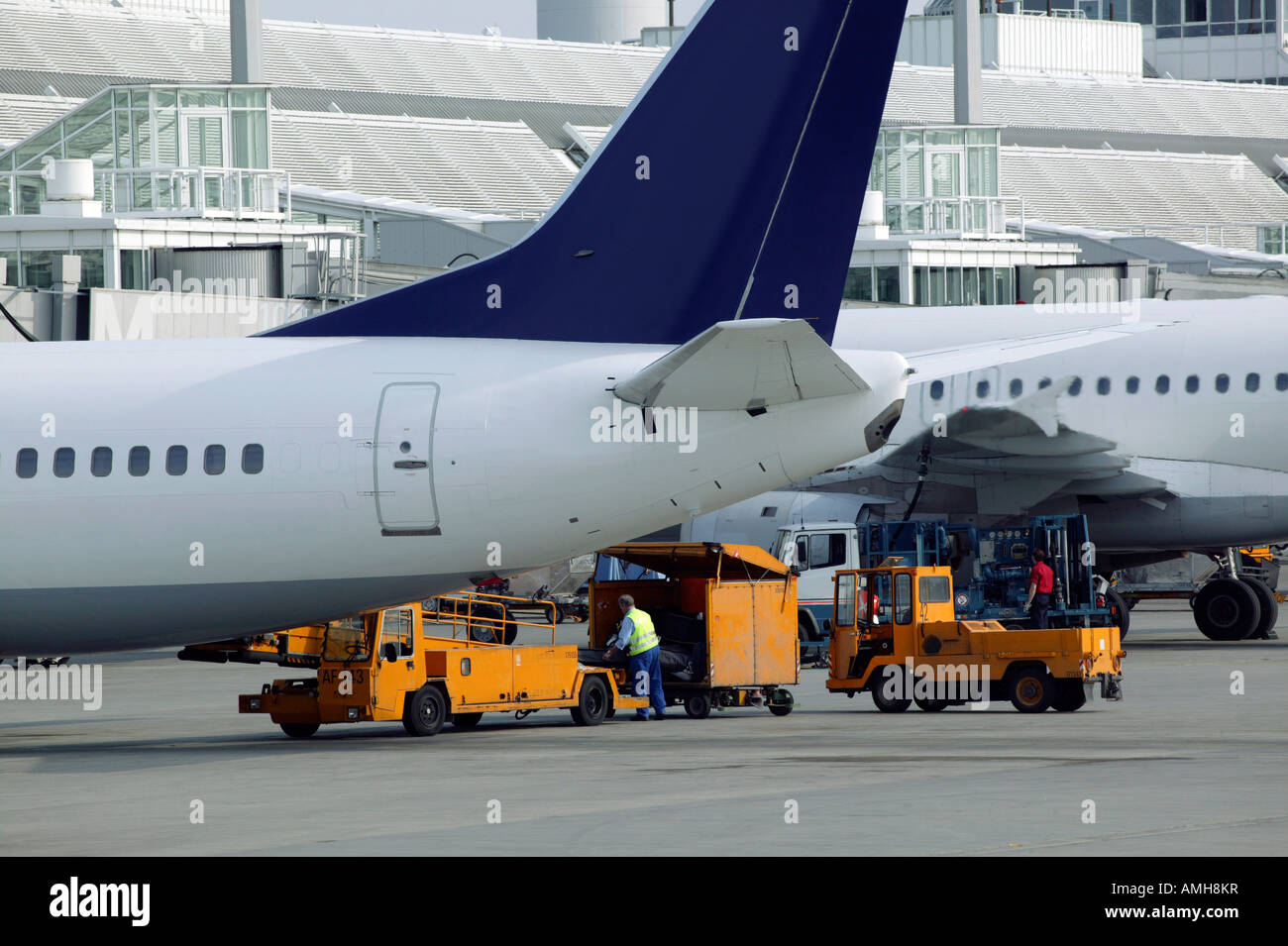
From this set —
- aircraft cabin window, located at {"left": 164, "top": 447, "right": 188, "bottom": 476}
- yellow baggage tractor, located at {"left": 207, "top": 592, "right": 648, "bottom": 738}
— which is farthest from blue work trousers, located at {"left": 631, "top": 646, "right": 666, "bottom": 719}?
aircraft cabin window, located at {"left": 164, "top": 447, "right": 188, "bottom": 476}

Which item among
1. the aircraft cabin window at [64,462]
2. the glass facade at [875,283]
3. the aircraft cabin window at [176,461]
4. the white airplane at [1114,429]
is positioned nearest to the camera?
the aircraft cabin window at [176,461]

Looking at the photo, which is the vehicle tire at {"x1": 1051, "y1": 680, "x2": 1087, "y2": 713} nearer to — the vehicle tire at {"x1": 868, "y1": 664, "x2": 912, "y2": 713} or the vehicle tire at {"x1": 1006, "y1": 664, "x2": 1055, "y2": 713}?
the vehicle tire at {"x1": 1006, "y1": 664, "x2": 1055, "y2": 713}

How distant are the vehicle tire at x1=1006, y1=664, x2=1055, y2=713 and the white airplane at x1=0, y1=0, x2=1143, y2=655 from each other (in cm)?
524

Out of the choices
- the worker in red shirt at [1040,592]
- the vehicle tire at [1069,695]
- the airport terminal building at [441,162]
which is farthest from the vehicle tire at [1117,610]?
the airport terminal building at [441,162]

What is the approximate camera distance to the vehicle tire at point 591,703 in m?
20.9

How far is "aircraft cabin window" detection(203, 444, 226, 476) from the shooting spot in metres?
17.1

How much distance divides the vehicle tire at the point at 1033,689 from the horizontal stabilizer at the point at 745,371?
19.6 ft

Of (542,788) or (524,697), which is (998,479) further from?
(542,788)

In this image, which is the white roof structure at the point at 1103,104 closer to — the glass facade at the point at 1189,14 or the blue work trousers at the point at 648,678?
the glass facade at the point at 1189,14

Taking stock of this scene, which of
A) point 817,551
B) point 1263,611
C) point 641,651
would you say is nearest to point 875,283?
point 1263,611

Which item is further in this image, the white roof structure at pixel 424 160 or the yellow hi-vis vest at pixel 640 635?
the white roof structure at pixel 424 160

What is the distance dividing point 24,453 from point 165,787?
3921 millimetres

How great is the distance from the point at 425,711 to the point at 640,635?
272cm
